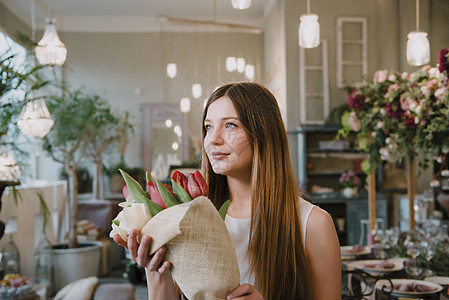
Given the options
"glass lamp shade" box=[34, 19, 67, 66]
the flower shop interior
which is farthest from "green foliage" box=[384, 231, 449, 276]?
"glass lamp shade" box=[34, 19, 67, 66]

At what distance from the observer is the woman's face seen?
1.18 meters

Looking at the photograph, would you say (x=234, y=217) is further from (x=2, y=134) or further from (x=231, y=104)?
(x=2, y=134)

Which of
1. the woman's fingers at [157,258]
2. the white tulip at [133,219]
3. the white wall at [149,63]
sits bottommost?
the woman's fingers at [157,258]

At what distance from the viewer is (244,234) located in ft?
4.26

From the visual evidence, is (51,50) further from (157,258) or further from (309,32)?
(157,258)

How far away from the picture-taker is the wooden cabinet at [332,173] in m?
6.50

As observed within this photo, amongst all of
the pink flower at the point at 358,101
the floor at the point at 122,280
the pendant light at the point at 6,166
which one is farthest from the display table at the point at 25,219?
the pink flower at the point at 358,101

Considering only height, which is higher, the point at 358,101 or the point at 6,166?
the point at 358,101

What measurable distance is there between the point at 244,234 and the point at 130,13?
29.7 feet

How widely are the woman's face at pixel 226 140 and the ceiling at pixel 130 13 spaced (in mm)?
7744

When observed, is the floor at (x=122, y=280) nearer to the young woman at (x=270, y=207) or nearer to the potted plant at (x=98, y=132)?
the potted plant at (x=98, y=132)

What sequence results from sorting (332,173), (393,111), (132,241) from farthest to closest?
(332,173) → (393,111) → (132,241)

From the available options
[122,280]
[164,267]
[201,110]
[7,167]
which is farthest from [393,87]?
[122,280]

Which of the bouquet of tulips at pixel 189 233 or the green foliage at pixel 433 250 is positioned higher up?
the bouquet of tulips at pixel 189 233
